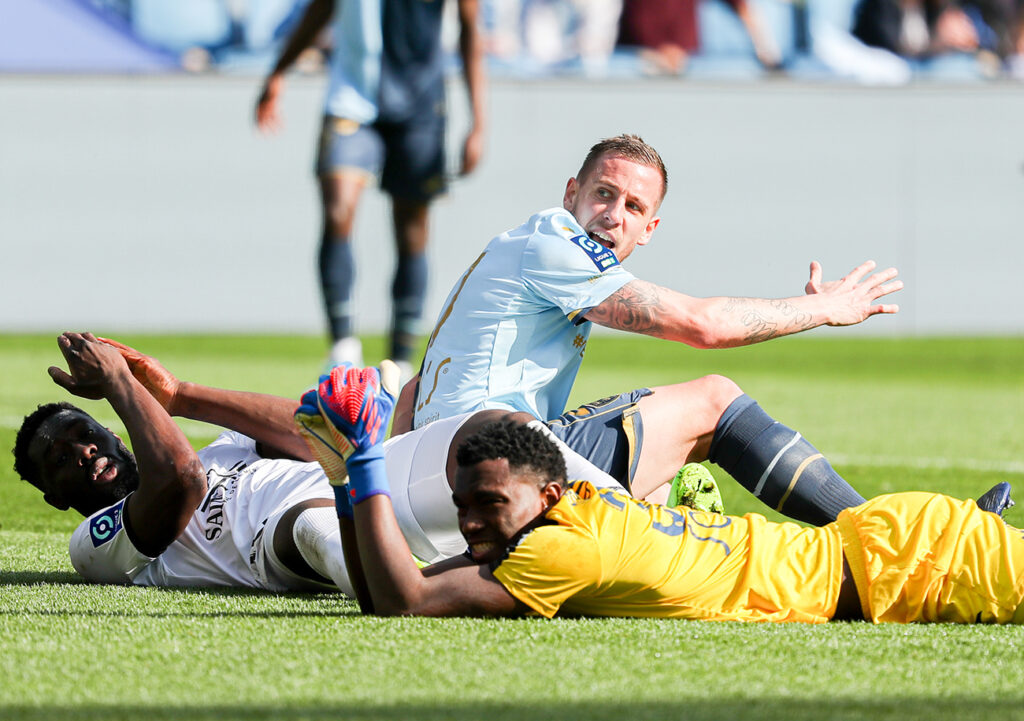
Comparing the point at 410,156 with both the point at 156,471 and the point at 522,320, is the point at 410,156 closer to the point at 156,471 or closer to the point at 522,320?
the point at 522,320

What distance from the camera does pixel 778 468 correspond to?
352cm

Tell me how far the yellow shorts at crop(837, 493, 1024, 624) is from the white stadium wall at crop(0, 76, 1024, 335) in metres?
15.0

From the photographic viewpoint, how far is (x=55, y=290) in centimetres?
1798

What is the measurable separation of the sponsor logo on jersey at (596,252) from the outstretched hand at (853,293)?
525mm

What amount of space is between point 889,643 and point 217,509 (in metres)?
1.85

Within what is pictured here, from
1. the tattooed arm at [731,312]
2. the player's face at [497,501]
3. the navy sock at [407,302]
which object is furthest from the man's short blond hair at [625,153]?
the navy sock at [407,302]

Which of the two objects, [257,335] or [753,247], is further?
[753,247]

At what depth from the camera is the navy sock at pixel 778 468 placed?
3518 mm

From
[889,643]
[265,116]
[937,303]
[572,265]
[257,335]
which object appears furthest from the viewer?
[937,303]

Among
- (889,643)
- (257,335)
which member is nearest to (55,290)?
(257,335)

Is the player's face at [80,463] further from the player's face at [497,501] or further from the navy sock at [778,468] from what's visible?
the navy sock at [778,468]

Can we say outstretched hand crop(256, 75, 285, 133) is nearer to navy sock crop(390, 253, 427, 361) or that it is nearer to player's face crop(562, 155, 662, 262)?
navy sock crop(390, 253, 427, 361)

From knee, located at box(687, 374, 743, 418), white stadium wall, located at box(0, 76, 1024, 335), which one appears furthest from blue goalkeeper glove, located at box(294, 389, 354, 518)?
white stadium wall, located at box(0, 76, 1024, 335)

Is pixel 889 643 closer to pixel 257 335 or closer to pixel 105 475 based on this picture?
pixel 105 475
